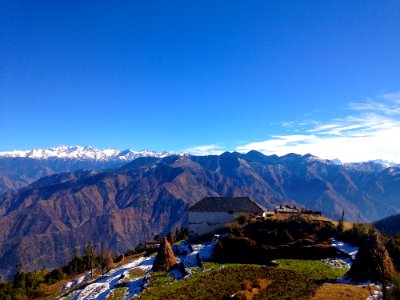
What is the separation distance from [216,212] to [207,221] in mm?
2833

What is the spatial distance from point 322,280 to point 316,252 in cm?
1188

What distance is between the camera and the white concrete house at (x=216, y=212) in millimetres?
74188

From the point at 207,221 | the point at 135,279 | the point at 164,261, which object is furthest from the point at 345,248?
the point at 207,221

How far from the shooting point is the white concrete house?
7419 cm

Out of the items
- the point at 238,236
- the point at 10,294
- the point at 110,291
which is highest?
the point at 238,236

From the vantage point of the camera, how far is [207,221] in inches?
3007

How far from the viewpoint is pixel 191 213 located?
3076 inches

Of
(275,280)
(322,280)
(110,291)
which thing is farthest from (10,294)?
(322,280)

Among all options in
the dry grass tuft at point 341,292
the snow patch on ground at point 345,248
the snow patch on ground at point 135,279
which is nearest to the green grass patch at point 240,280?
the dry grass tuft at point 341,292

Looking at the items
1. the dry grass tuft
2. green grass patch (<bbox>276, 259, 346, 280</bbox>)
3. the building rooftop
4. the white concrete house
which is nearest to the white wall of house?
the white concrete house

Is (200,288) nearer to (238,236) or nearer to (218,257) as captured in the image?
(218,257)

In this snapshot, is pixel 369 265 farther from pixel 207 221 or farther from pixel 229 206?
pixel 207 221

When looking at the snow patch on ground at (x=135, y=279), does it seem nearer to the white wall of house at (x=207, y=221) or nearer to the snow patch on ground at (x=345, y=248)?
the white wall of house at (x=207, y=221)

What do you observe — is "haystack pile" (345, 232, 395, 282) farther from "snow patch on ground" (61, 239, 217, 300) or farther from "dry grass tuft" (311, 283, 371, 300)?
"snow patch on ground" (61, 239, 217, 300)
